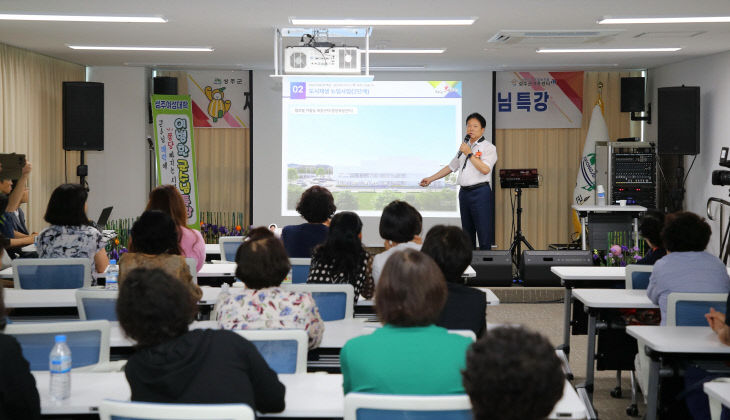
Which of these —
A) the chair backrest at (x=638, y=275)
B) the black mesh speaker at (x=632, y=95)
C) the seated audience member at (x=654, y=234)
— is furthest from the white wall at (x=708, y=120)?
the chair backrest at (x=638, y=275)

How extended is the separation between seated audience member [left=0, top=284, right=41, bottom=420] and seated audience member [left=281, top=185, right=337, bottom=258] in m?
2.96

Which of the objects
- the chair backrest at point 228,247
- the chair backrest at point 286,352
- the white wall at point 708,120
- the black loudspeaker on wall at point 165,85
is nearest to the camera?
the chair backrest at point 286,352

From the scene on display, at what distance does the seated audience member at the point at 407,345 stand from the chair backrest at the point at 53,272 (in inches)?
108

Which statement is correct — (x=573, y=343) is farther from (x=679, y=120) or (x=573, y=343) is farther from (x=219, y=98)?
(x=219, y=98)

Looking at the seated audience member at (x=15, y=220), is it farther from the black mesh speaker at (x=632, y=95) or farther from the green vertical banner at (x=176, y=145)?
the black mesh speaker at (x=632, y=95)

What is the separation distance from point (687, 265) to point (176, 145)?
25.2 ft

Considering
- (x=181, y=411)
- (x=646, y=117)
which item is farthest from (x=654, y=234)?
(x=646, y=117)

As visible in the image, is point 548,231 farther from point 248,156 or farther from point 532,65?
point 248,156

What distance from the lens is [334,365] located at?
129 inches

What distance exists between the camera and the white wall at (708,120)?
8859 millimetres

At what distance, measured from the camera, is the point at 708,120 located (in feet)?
30.5

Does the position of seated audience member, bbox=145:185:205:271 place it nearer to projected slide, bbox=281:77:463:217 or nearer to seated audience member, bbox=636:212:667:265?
seated audience member, bbox=636:212:667:265

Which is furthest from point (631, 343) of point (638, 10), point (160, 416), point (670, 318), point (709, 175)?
point (709, 175)

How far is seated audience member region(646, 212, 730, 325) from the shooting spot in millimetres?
3912
